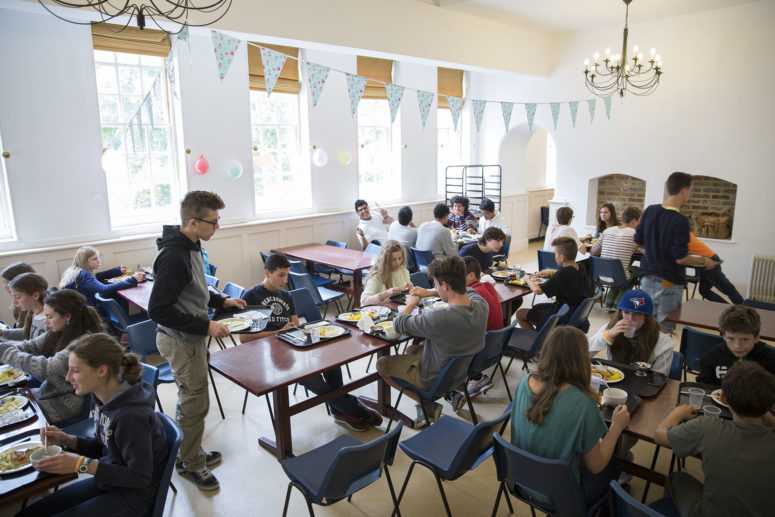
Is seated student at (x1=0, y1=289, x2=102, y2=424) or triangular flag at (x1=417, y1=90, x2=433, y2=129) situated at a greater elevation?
triangular flag at (x1=417, y1=90, x2=433, y2=129)

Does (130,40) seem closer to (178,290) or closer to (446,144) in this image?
(178,290)

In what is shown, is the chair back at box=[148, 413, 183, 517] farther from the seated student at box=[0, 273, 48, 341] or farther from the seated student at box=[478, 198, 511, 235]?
the seated student at box=[478, 198, 511, 235]

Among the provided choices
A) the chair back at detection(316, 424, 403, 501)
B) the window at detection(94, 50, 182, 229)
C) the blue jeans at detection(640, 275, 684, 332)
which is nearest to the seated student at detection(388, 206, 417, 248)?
the window at detection(94, 50, 182, 229)

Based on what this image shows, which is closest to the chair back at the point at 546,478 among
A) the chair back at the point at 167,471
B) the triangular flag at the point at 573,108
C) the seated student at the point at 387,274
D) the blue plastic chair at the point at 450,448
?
the blue plastic chair at the point at 450,448

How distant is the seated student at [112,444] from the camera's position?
2.17m

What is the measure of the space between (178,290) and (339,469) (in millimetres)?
1445

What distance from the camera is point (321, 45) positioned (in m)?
6.18

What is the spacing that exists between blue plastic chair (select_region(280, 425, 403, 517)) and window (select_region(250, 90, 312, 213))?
5250mm

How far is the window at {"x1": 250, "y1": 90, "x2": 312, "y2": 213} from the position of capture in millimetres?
7391

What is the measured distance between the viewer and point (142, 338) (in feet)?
13.0

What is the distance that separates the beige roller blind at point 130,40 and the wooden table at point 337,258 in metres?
2.90

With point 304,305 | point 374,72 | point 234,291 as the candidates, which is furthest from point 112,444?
point 374,72

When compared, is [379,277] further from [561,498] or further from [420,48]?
[420,48]

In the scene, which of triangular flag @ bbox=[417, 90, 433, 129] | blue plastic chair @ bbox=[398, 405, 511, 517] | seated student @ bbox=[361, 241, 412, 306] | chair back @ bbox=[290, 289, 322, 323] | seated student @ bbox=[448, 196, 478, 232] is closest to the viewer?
blue plastic chair @ bbox=[398, 405, 511, 517]
